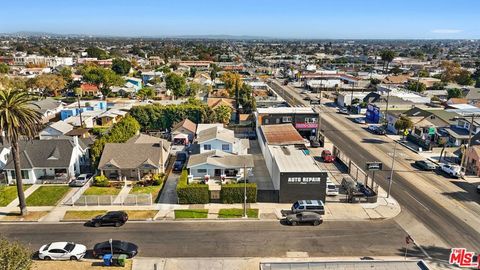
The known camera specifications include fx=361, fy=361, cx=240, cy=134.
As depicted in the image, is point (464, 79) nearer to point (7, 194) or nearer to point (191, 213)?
point (191, 213)

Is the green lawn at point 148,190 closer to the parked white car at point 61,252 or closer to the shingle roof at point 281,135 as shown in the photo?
the parked white car at point 61,252

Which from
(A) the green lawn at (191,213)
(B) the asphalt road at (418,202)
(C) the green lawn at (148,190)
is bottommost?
(C) the green lawn at (148,190)

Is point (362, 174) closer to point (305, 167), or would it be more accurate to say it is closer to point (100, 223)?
point (305, 167)

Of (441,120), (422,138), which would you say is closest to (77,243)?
(422,138)

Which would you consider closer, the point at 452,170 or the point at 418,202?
the point at 418,202

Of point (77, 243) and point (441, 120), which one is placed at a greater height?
point (441, 120)

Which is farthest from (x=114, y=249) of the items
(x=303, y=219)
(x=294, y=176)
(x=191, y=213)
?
(x=294, y=176)

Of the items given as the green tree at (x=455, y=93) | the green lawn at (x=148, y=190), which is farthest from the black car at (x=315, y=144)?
the green tree at (x=455, y=93)
